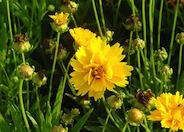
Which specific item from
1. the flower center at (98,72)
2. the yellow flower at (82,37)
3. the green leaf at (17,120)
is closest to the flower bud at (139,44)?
the yellow flower at (82,37)

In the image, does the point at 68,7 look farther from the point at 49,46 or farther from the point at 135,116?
the point at 135,116

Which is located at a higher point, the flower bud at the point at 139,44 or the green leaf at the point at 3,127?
the flower bud at the point at 139,44

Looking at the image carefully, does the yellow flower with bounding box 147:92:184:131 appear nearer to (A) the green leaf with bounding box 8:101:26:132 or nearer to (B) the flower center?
(B) the flower center

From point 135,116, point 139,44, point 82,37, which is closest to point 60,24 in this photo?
point 82,37

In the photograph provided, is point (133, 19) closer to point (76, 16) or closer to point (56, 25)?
point (56, 25)

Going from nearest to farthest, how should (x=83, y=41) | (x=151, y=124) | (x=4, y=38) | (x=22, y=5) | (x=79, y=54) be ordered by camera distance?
(x=79, y=54) → (x=83, y=41) → (x=151, y=124) → (x=4, y=38) → (x=22, y=5)

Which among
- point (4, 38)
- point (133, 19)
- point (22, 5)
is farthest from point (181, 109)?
point (22, 5)

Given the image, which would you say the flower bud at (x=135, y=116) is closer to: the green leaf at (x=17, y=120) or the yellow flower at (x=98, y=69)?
the yellow flower at (x=98, y=69)
